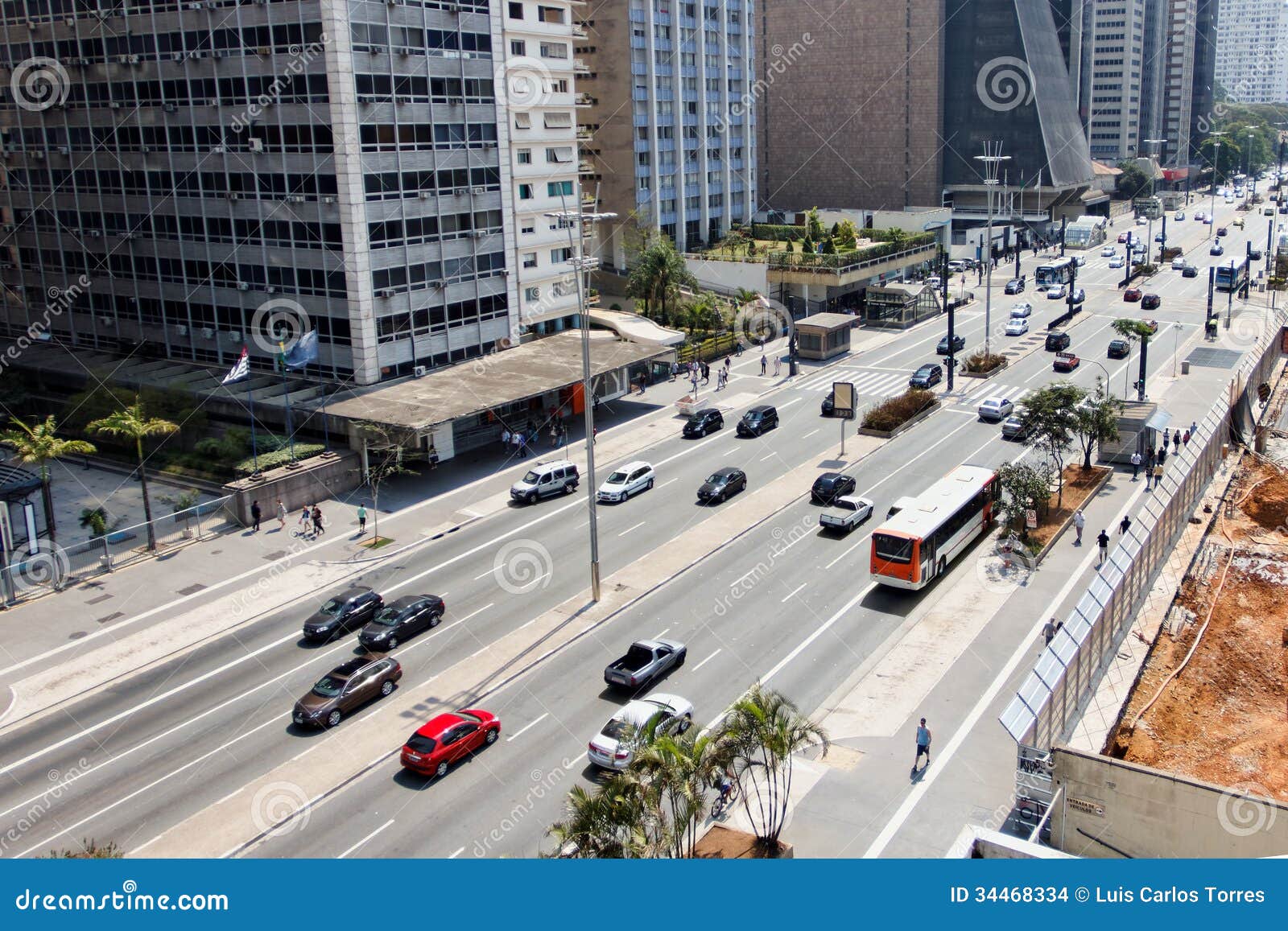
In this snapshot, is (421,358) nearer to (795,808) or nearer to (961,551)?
(961,551)

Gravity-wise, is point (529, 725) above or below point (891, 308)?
below

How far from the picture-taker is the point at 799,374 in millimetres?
76312

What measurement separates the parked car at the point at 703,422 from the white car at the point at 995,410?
15.3m

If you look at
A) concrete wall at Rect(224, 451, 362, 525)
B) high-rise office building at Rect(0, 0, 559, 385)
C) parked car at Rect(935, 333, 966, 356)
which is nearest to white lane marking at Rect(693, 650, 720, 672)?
concrete wall at Rect(224, 451, 362, 525)

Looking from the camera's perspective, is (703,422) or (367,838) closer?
(367,838)

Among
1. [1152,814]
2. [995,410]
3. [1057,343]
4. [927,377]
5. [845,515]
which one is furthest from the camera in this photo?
[1057,343]

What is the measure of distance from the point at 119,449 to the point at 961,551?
43.5 m

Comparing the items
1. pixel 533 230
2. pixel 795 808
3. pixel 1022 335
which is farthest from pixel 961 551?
pixel 1022 335

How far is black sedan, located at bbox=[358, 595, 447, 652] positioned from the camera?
120ft

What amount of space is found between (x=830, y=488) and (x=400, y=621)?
70.3 ft

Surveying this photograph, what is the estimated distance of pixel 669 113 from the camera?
101 metres

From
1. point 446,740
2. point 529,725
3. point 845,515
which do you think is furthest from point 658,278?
point 446,740

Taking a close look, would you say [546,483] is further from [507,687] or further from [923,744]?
[923,744]

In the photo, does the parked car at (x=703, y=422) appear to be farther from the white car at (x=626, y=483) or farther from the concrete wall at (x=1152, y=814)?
the concrete wall at (x=1152, y=814)
